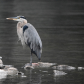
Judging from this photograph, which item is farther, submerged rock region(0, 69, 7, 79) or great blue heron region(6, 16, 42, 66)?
great blue heron region(6, 16, 42, 66)

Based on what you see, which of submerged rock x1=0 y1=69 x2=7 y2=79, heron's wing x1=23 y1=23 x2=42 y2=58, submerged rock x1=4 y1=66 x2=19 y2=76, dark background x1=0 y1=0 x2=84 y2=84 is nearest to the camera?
submerged rock x1=0 y1=69 x2=7 y2=79

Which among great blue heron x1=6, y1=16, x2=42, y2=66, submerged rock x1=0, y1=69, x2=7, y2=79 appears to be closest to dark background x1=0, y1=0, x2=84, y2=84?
great blue heron x1=6, y1=16, x2=42, y2=66

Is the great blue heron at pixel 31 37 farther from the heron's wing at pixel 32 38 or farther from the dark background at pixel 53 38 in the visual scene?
the dark background at pixel 53 38

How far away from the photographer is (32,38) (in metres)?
9.37

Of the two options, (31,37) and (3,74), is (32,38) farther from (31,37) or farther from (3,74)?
(3,74)

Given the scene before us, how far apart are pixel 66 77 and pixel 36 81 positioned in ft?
2.23

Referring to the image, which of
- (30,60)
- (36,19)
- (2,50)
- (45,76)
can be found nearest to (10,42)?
(2,50)

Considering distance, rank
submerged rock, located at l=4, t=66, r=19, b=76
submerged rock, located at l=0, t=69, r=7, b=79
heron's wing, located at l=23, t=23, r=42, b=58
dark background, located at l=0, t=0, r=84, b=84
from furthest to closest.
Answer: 1. dark background, located at l=0, t=0, r=84, b=84
2. heron's wing, located at l=23, t=23, r=42, b=58
3. submerged rock, located at l=4, t=66, r=19, b=76
4. submerged rock, located at l=0, t=69, r=7, b=79

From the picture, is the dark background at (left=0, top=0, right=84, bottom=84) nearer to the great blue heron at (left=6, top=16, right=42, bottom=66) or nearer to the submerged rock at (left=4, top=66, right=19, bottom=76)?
the great blue heron at (left=6, top=16, right=42, bottom=66)

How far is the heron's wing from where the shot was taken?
9.25 m

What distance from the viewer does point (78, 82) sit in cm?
764

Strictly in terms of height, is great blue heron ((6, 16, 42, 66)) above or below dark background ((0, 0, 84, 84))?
above

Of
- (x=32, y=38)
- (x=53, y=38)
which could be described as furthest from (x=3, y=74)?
(x=53, y=38)

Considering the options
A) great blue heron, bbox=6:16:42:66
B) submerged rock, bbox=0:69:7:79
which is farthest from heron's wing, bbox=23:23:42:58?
submerged rock, bbox=0:69:7:79
